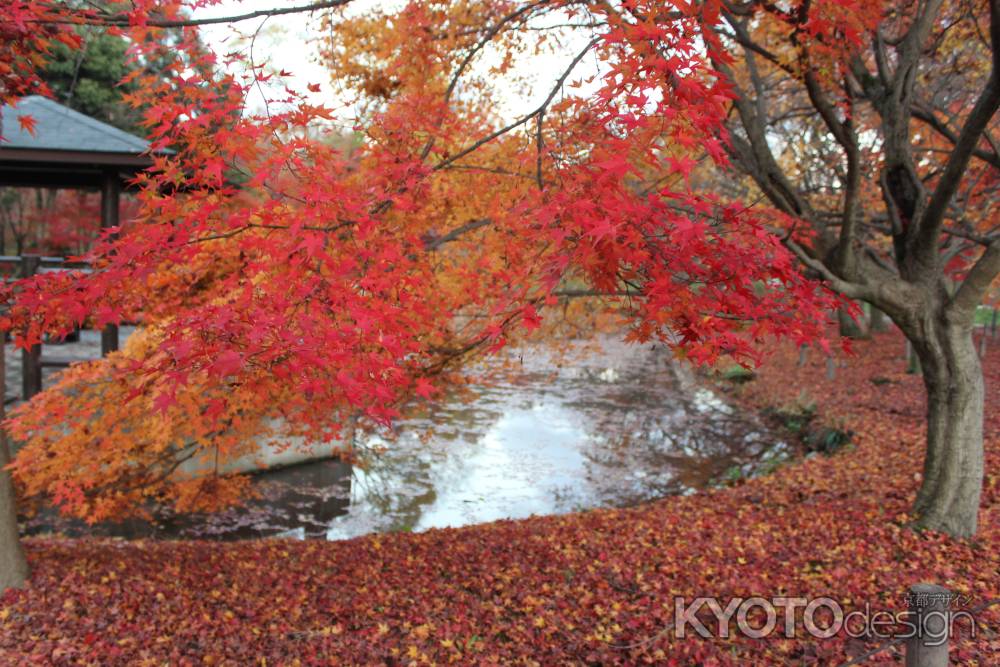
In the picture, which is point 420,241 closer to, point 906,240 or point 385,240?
point 385,240

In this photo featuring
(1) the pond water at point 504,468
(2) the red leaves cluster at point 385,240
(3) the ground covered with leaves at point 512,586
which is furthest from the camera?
(1) the pond water at point 504,468

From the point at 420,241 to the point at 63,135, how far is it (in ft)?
25.5

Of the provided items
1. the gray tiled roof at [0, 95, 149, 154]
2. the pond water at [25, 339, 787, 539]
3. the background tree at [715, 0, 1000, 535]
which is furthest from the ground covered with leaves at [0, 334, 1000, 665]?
the gray tiled roof at [0, 95, 149, 154]

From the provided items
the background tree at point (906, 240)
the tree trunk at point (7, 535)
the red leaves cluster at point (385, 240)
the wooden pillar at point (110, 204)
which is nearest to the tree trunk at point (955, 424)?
the background tree at point (906, 240)

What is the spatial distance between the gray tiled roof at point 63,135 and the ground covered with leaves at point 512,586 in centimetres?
552

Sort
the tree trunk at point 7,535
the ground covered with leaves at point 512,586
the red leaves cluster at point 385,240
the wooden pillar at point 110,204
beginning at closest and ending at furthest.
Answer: the red leaves cluster at point 385,240 → the ground covered with leaves at point 512,586 → the tree trunk at point 7,535 → the wooden pillar at point 110,204

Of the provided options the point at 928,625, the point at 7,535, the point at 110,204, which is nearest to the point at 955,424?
the point at 928,625

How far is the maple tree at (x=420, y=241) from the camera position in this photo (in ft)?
11.0

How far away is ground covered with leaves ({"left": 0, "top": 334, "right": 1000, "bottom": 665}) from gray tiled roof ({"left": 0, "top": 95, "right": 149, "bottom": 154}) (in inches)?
217

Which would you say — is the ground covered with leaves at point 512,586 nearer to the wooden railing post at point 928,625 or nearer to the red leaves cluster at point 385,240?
the wooden railing post at point 928,625

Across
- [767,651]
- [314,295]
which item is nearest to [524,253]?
[314,295]

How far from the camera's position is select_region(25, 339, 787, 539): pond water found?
10.2 metres

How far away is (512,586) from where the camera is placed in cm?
558

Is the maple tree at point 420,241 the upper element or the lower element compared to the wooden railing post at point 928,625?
upper
